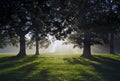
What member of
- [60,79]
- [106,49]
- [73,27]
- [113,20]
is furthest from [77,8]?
[106,49]

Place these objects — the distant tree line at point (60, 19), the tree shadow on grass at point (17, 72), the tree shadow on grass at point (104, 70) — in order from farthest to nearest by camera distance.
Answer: the tree shadow on grass at point (104, 70) < the tree shadow on grass at point (17, 72) < the distant tree line at point (60, 19)

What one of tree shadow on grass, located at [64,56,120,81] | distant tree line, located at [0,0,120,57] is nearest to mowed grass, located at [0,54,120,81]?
tree shadow on grass, located at [64,56,120,81]

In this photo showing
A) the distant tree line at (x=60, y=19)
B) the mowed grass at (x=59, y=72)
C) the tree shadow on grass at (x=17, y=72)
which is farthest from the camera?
the mowed grass at (x=59, y=72)

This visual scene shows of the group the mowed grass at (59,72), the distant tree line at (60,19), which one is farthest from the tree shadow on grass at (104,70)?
the distant tree line at (60,19)

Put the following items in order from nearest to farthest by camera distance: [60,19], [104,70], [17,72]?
[17,72], [104,70], [60,19]

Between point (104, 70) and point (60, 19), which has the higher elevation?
point (60, 19)

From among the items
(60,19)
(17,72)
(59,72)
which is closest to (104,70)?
(59,72)

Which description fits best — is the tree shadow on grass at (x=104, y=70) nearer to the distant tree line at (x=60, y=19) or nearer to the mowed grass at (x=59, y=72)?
the mowed grass at (x=59, y=72)

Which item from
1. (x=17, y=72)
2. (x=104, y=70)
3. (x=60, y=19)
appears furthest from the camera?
(x=60, y=19)

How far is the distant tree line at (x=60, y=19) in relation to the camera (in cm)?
1462

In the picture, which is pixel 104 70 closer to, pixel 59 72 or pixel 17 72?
pixel 59 72

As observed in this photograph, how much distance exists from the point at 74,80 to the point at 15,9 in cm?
460

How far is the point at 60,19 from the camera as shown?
3619 centimetres

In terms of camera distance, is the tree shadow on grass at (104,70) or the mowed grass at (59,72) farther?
the tree shadow on grass at (104,70)
